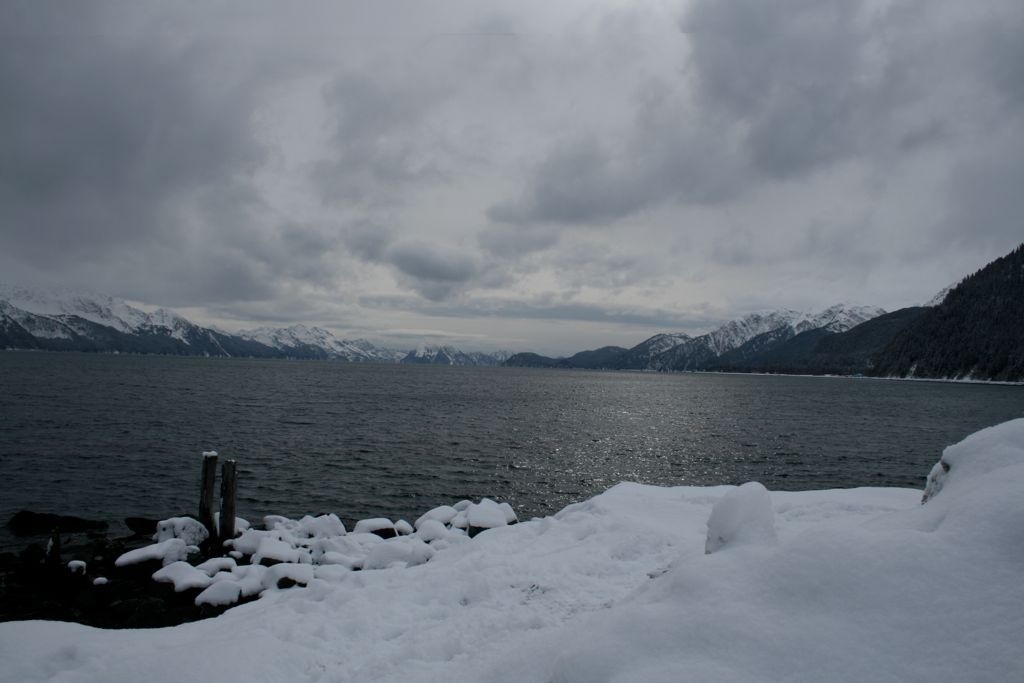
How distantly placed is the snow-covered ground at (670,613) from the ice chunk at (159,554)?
5954 millimetres

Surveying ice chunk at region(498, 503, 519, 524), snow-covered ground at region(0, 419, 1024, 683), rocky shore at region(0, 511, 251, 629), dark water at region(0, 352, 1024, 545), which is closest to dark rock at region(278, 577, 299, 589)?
snow-covered ground at region(0, 419, 1024, 683)

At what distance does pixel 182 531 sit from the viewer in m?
18.6

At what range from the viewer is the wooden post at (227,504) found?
1981cm

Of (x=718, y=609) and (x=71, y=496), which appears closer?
(x=718, y=609)

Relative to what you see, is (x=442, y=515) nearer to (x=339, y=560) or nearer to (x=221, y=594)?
(x=339, y=560)

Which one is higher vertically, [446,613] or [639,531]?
[639,531]

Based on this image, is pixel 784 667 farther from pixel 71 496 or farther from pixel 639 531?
pixel 71 496

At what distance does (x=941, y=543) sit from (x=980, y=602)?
2.46 feet

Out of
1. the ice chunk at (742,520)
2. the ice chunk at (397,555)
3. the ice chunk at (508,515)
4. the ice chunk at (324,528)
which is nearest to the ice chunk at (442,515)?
the ice chunk at (508,515)

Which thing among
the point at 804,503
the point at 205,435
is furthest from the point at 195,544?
the point at 205,435

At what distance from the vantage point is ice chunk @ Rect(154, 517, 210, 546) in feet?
60.7

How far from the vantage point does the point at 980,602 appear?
5020mm

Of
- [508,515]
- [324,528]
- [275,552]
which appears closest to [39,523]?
[324,528]

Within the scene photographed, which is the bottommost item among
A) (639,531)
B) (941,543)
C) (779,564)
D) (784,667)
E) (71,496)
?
(71,496)
